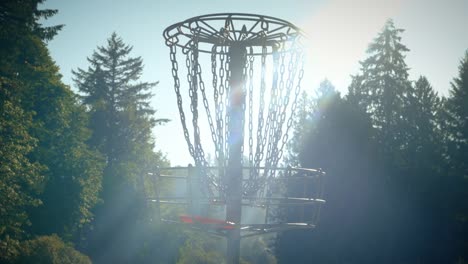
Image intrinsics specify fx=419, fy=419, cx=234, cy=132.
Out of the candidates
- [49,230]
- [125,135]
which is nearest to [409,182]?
[49,230]

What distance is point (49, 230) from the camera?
23609mm

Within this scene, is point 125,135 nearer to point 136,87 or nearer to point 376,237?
point 136,87

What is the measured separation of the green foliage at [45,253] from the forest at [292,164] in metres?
0.05

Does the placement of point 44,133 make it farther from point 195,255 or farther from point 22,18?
point 195,255

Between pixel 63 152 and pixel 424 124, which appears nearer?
pixel 63 152

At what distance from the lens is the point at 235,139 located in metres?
4.20

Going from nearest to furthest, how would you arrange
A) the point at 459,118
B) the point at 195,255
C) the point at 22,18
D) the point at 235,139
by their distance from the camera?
the point at 235,139
the point at 22,18
the point at 195,255
the point at 459,118

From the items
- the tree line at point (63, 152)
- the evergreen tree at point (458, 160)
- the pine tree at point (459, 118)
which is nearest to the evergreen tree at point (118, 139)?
the tree line at point (63, 152)

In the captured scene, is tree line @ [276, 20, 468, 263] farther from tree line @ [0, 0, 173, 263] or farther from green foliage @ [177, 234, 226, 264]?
tree line @ [0, 0, 173, 263]

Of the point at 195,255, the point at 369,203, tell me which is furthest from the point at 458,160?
the point at 195,255

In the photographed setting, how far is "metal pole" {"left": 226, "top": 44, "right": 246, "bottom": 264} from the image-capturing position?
12.9 feet

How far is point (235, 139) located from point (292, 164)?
23081 mm

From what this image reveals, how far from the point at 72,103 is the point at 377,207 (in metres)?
19.3

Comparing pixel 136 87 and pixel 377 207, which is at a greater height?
pixel 136 87
